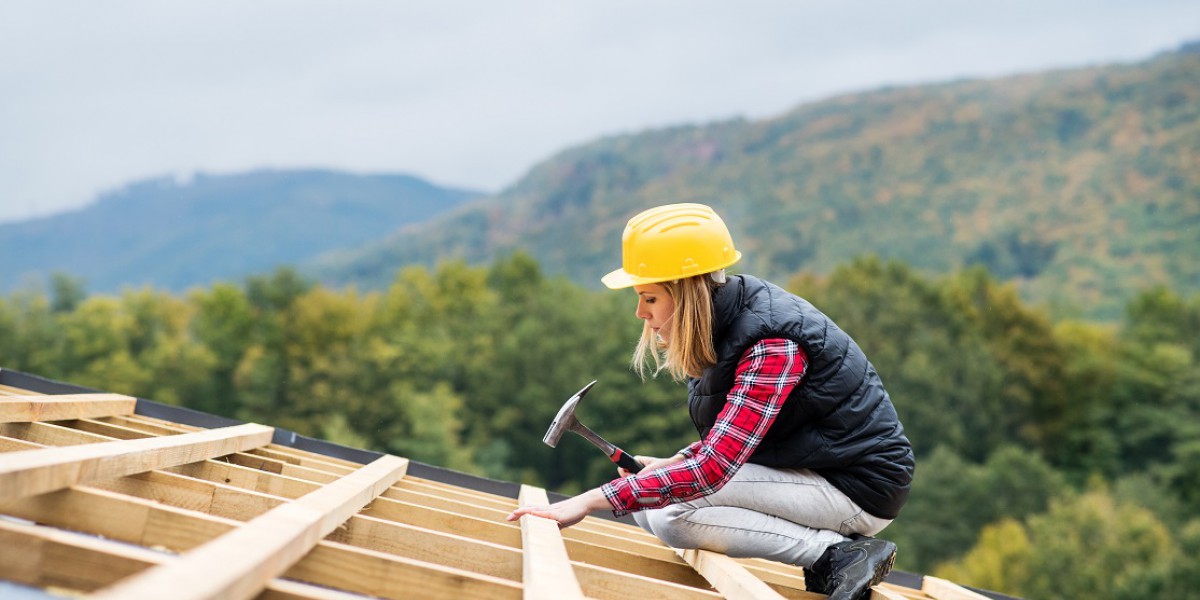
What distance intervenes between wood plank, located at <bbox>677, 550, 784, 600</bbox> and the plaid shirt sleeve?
0.78ft

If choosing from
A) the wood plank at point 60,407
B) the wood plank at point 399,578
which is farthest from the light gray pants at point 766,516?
the wood plank at point 60,407

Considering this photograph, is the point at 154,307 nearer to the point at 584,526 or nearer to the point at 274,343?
the point at 274,343

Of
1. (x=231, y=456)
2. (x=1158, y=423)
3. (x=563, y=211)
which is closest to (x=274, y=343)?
(x=1158, y=423)

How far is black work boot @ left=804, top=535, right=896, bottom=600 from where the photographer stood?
10.0 feet

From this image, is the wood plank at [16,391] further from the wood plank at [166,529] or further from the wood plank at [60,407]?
the wood plank at [166,529]

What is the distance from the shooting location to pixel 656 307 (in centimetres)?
346

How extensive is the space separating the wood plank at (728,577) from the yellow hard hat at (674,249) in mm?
923

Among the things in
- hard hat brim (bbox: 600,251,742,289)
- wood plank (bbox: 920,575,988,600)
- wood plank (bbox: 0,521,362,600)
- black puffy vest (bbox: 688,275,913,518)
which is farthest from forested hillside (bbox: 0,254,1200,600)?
wood plank (bbox: 0,521,362,600)

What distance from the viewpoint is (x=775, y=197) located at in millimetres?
119438

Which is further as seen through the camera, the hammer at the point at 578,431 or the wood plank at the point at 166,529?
the hammer at the point at 578,431

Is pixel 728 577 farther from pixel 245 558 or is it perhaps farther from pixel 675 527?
pixel 245 558

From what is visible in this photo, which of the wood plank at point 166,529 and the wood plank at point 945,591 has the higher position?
the wood plank at point 166,529

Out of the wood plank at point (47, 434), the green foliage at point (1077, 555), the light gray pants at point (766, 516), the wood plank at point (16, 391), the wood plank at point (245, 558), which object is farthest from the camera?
the green foliage at point (1077, 555)

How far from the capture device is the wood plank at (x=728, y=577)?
→ 2.50 metres
